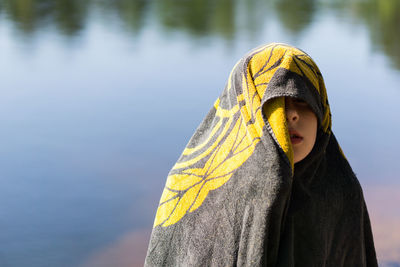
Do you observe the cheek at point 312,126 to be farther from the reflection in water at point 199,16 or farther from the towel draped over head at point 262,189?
the reflection in water at point 199,16

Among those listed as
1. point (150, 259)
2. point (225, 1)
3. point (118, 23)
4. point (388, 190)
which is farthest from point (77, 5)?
point (150, 259)

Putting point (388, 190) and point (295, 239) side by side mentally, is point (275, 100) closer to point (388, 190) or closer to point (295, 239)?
point (295, 239)

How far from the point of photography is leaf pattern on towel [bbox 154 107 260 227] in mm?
905

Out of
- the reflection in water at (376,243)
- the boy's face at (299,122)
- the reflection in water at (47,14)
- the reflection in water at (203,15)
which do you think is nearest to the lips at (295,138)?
the boy's face at (299,122)

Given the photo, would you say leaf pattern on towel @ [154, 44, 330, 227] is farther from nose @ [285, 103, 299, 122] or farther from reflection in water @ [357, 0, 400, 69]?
reflection in water @ [357, 0, 400, 69]

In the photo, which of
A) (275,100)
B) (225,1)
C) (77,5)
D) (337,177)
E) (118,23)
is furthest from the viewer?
(225,1)

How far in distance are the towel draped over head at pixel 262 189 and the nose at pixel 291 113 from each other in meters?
0.03

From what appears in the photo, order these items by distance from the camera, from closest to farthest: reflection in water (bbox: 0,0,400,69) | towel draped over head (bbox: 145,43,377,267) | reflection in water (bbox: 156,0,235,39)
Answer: towel draped over head (bbox: 145,43,377,267) < reflection in water (bbox: 0,0,400,69) < reflection in water (bbox: 156,0,235,39)

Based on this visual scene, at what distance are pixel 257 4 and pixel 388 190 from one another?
9285 mm

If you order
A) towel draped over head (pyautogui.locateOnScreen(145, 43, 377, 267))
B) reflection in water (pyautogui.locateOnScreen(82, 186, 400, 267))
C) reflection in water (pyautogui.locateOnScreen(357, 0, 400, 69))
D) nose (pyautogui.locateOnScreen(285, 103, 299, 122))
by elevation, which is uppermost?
reflection in water (pyautogui.locateOnScreen(357, 0, 400, 69))

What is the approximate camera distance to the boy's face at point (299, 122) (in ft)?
2.96

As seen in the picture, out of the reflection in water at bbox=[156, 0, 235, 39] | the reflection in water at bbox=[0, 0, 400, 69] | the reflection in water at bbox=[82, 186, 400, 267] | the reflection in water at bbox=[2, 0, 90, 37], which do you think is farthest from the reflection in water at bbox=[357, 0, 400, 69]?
the reflection in water at bbox=[2, 0, 90, 37]

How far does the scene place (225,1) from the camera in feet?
36.1

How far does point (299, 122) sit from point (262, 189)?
14 centimetres
